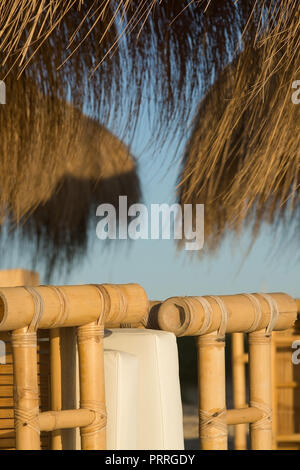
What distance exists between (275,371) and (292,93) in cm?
219

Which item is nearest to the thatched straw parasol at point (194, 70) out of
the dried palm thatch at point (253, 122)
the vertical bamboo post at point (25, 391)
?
the dried palm thatch at point (253, 122)

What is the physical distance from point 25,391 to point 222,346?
1.38 ft

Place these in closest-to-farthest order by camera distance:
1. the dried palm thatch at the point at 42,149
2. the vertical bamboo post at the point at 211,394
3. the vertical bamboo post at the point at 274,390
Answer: the vertical bamboo post at the point at 211,394
the dried palm thatch at the point at 42,149
the vertical bamboo post at the point at 274,390

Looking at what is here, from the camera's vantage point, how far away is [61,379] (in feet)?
4.20

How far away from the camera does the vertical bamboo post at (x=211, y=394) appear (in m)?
1.36

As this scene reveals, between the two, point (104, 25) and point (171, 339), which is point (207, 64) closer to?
point (104, 25)

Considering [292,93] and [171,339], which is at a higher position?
[292,93]

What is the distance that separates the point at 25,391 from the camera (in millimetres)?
1131

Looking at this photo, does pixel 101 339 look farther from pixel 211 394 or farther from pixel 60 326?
pixel 211 394

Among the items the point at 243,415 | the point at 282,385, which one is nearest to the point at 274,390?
the point at 282,385

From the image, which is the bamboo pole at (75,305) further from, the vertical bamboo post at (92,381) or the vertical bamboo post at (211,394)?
the vertical bamboo post at (211,394)

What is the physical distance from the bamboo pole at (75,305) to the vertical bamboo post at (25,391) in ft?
0.11

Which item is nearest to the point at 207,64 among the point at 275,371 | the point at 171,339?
the point at 171,339

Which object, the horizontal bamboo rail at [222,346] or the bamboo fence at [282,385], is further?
the bamboo fence at [282,385]
